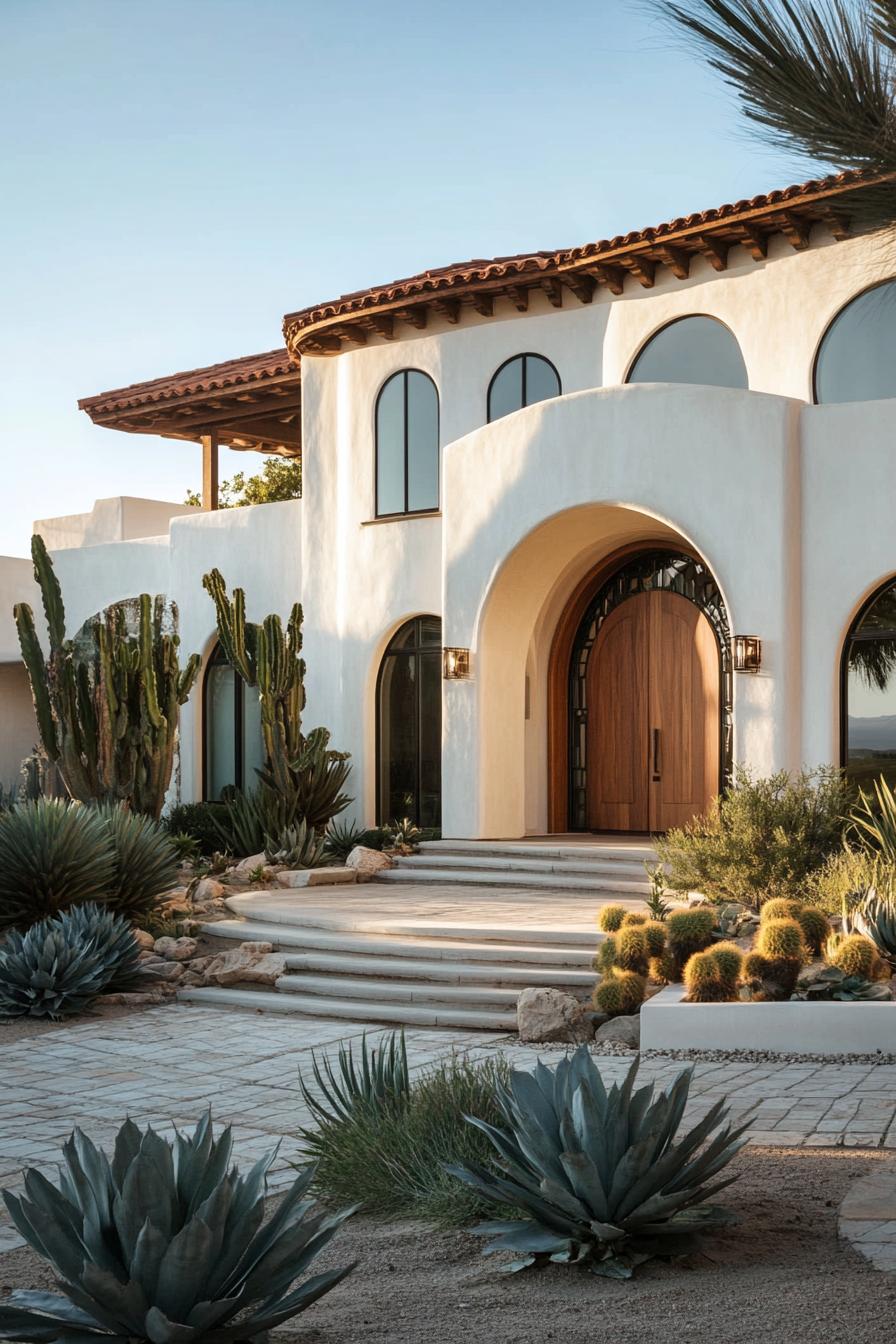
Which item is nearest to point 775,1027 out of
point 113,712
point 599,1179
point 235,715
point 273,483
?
point 599,1179

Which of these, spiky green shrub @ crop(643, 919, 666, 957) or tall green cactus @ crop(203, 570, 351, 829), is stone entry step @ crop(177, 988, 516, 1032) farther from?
tall green cactus @ crop(203, 570, 351, 829)

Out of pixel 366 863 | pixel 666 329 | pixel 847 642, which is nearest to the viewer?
pixel 847 642

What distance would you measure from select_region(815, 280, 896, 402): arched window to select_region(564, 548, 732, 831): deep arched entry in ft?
8.69

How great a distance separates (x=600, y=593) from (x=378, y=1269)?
13.9 meters

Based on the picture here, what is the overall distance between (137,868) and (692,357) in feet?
28.6

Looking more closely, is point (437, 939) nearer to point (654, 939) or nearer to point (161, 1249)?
point (654, 939)

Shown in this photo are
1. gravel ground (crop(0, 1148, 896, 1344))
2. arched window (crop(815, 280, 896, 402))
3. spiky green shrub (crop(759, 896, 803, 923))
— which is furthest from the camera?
arched window (crop(815, 280, 896, 402))

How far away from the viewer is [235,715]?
70.5 feet

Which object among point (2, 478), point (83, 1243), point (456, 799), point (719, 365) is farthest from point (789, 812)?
point (2, 478)

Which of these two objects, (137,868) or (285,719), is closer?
(137,868)

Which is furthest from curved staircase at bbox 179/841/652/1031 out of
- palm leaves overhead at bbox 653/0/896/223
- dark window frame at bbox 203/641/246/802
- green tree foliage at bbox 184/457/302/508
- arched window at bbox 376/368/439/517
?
green tree foliage at bbox 184/457/302/508

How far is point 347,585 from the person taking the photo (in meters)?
19.4

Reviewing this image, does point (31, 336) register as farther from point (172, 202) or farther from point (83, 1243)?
point (83, 1243)

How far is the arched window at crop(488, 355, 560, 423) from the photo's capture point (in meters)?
18.1
